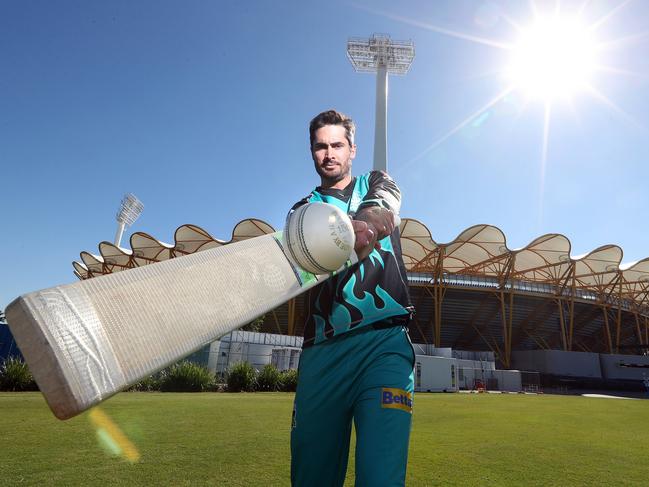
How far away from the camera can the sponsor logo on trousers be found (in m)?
1.77

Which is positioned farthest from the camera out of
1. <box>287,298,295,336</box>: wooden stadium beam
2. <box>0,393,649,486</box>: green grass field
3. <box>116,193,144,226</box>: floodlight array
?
<box>116,193,144,226</box>: floodlight array

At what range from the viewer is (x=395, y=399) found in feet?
5.86

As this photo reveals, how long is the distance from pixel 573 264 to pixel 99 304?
4072 centimetres

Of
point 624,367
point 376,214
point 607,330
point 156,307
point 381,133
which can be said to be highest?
point 381,133

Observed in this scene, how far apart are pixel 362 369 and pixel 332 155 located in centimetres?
131

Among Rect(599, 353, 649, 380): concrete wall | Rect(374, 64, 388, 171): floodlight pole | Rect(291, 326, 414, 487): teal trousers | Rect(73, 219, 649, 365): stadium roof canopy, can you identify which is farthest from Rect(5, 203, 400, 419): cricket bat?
Rect(599, 353, 649, 380): concrete wall

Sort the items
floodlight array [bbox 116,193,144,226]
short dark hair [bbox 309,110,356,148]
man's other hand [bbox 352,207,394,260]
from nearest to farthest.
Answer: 1. man's other hand [bbox 352,207,394,260]
2. short dark hair [bbox 309,110,356,148]
3. floodlight array [bbox 116,193,144,226]

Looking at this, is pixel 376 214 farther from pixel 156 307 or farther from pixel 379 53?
pixel 379 53

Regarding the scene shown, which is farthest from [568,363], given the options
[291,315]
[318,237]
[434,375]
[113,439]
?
[318,237]

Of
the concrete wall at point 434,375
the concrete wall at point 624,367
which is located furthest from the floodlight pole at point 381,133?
the concrete wall at point 624,367

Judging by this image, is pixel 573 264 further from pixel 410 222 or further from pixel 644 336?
pixel 644 336

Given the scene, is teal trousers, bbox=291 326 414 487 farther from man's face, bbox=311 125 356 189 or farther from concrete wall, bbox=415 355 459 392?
concrete wall, bbox=415 355 459 392

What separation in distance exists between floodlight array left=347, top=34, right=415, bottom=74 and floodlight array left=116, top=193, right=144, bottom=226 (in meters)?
42.4

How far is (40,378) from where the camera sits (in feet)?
2.58
